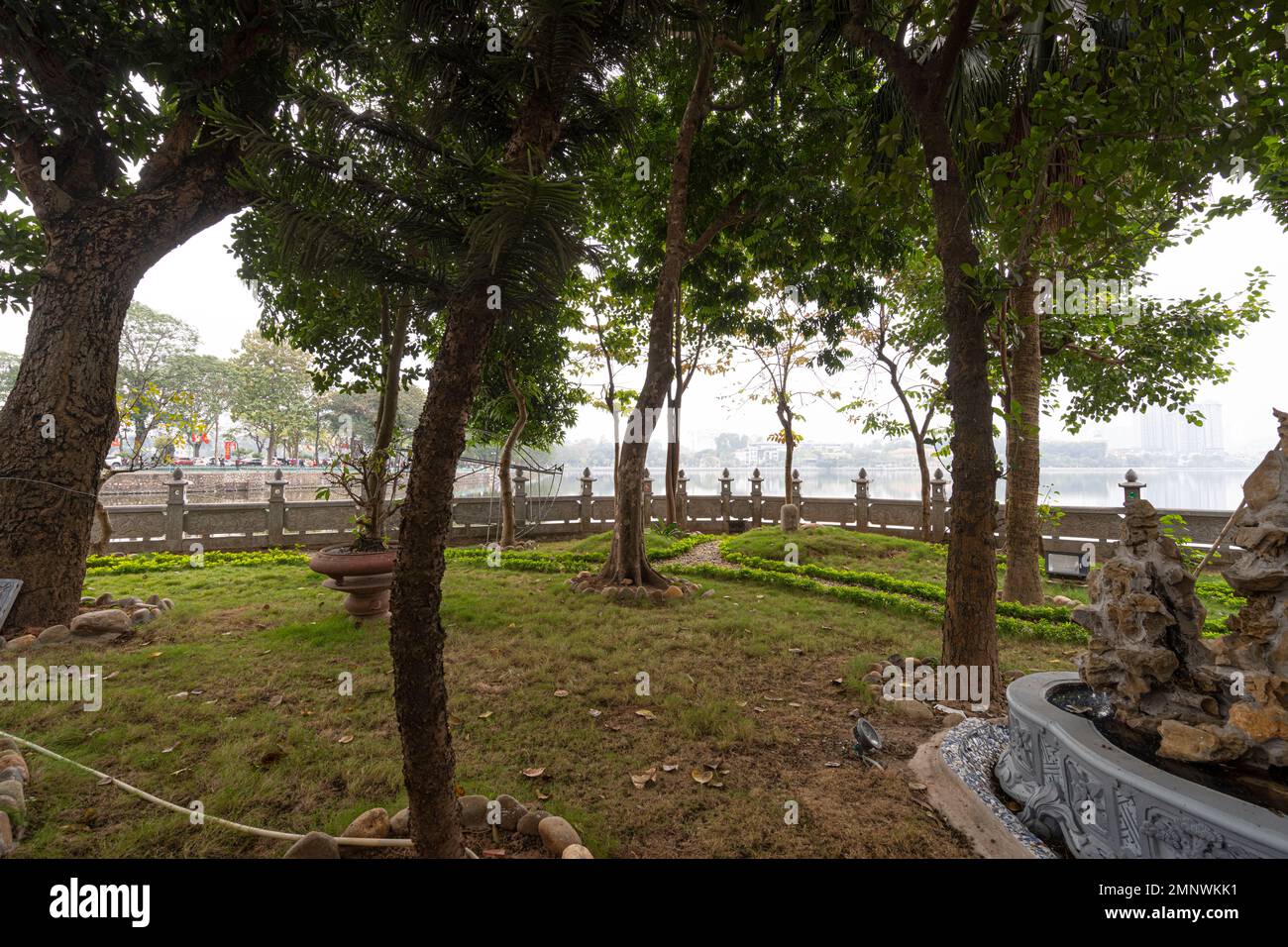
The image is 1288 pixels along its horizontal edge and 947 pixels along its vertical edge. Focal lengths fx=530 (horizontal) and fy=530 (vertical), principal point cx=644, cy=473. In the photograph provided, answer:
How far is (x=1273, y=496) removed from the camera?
2.62 m

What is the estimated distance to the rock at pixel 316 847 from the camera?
232cm

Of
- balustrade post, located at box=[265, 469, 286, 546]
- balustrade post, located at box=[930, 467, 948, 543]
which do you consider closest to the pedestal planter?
balustrade post, located at box=[265, 469, 286, 546]

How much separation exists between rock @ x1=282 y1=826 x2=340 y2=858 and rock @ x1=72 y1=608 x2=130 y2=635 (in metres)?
5.62

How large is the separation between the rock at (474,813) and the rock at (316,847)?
1.90 ft

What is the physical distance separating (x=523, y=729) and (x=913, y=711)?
3131 millimetres

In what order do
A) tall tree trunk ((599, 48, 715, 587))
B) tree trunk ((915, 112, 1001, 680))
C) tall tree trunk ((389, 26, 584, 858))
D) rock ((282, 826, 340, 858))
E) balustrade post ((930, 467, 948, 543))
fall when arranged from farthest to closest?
balustrade post ((930, 467, 948, 543)), tall tree trunk ((599, 48, 715, 587)), tree trunk ((915, 112, 1001, 680)), rock ((282, 826, 340, 858)), tall tree trunk ((389, 26, 584, 858))

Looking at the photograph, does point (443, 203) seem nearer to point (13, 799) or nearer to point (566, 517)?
point (13, 799)

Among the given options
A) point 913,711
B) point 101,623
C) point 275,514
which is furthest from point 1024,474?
point 275,514

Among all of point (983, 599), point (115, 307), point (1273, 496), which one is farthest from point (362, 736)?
point (115, 307)

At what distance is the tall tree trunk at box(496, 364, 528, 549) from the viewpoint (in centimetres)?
1331

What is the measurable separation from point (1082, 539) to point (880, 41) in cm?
1395

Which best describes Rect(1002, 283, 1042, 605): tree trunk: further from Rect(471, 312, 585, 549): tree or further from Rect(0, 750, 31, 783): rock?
Rect(0, 750, 31, 783): rock
